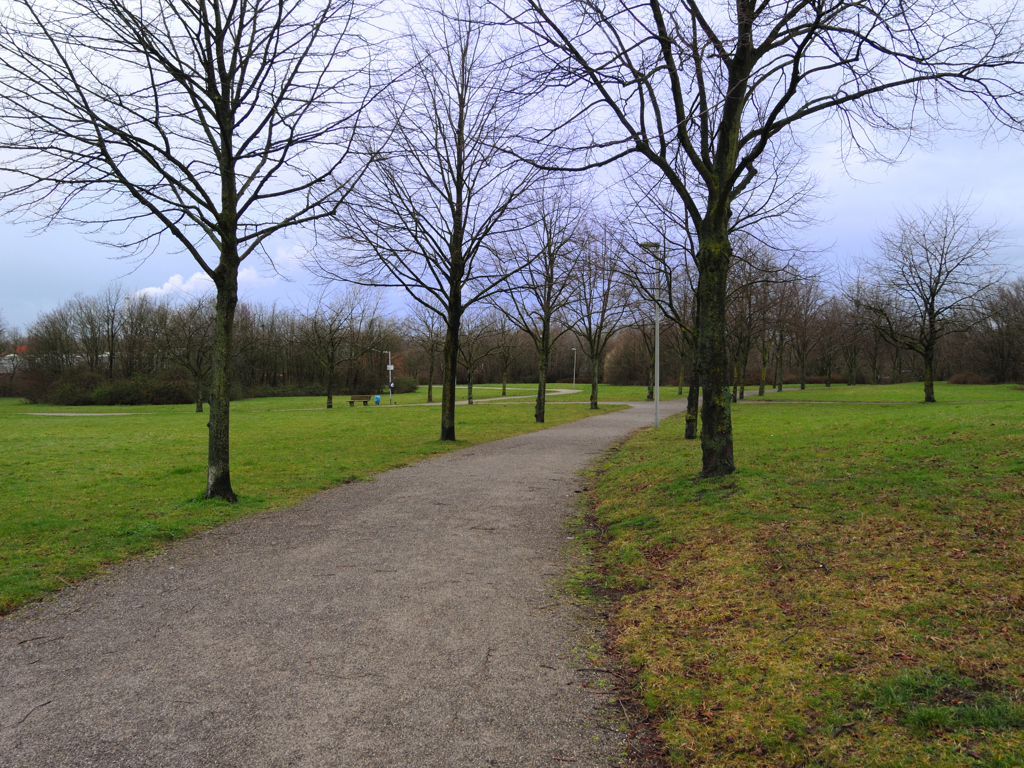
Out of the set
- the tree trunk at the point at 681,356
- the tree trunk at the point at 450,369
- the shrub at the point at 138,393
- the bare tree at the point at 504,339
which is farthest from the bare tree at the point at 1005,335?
the shrub at the point at 138,393

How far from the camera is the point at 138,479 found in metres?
10.7

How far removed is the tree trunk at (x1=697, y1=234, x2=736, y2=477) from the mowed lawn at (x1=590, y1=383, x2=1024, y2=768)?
19.6 inches

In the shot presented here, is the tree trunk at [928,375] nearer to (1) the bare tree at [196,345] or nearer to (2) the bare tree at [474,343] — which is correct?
(2) the bare tree at [474,343]

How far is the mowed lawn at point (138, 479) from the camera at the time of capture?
6.02m

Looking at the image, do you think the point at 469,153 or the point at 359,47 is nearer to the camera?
the point at 359,47

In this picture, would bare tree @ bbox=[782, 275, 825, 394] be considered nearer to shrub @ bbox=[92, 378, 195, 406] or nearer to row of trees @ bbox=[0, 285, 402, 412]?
row of trees @ bbox=[0, 285, 402, 412]

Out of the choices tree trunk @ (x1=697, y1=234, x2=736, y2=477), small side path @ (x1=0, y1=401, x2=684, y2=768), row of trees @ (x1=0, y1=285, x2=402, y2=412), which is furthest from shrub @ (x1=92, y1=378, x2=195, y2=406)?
tree trunk @ (x1=697, y1=234, x2=736, y2=477)

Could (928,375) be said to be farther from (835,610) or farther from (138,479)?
(138,479)

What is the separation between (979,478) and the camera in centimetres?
594

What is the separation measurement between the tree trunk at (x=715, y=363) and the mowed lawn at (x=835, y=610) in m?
0.50

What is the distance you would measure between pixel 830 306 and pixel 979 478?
5055 centimetres

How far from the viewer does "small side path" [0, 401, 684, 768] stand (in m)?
2.77

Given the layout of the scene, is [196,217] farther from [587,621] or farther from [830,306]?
[830,306]

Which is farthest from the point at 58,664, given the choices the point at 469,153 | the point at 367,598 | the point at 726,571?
the point at 469,153
